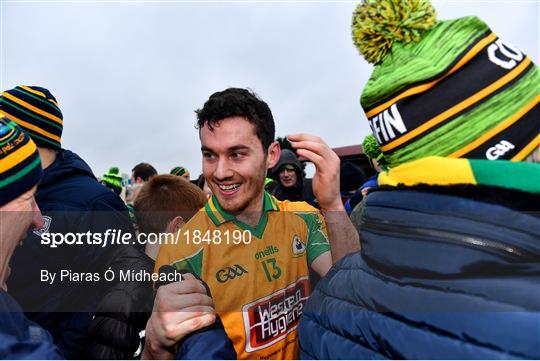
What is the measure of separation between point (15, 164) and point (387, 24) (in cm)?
132

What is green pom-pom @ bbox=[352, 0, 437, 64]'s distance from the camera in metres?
1.03

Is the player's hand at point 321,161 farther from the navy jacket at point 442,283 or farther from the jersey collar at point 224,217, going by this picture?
the navy jacket at point 442,283

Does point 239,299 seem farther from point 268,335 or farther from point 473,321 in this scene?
point 473,321

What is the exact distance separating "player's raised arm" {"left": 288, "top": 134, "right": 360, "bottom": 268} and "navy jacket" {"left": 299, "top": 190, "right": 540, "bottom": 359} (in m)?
0.67

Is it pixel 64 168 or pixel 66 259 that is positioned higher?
pixel 64 168

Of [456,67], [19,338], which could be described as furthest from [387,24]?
[19,338]

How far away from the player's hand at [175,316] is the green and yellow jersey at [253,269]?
0.71 m

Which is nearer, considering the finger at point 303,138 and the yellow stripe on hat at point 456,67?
the yellow stripe on hat at point 456,67

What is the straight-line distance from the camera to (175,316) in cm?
102

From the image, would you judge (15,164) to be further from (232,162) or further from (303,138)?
(303,138)

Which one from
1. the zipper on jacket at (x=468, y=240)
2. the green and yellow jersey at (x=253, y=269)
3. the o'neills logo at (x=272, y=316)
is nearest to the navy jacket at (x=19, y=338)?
the green and yellow jersey at (x=253, y=269)

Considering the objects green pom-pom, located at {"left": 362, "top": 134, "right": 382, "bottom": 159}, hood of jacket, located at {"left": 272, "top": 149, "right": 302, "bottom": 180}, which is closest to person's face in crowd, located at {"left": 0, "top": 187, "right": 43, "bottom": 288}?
green pom-pom, located at {"left": 362, "top": 134, "right": 382, "bottom": 159}

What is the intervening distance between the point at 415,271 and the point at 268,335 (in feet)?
3.67

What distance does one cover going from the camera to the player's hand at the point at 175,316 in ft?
3.33
